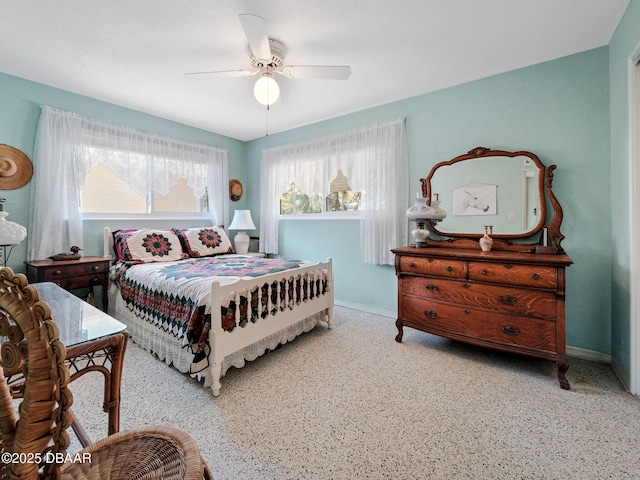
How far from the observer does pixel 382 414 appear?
5.40ft

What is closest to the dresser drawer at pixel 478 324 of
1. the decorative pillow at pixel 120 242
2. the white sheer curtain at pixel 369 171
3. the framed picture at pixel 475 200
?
the white sheer curtain at pixel 369 171

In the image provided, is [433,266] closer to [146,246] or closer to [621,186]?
[621,186]

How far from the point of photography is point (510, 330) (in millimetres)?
2086

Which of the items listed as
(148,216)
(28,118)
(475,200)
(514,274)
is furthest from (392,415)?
(28,118)

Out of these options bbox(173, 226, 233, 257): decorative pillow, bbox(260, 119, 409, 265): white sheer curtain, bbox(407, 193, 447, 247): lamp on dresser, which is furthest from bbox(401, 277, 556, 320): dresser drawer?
bbox(173, 226, 233, 257): decorative pillow

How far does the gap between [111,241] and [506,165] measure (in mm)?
4200

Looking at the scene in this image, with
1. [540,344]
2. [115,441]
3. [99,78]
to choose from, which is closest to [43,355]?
[115,441]

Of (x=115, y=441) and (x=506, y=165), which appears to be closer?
(x=115, y=441)

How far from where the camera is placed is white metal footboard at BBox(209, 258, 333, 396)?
1.86m

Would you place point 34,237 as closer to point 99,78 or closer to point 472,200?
point 99,78

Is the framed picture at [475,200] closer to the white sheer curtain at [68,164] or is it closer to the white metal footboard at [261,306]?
the white metal footboard at [261,306]

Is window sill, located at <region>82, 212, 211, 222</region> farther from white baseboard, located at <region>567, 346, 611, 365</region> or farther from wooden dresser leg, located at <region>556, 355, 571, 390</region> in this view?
white baseboard, located at <region>567, 346, 611, 365</region>

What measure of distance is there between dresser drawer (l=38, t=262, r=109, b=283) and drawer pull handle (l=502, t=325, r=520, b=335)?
12.1ft

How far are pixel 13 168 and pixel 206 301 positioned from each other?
8.07 feet
